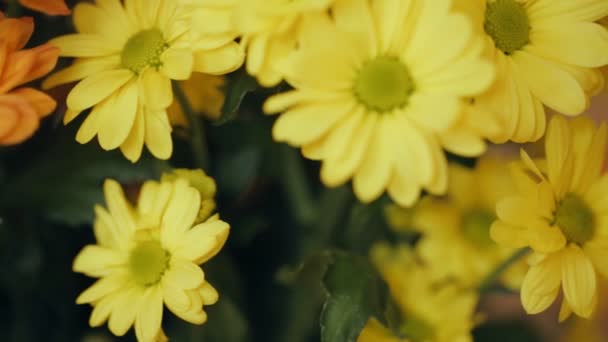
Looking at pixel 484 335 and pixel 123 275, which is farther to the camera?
pixel 484 335

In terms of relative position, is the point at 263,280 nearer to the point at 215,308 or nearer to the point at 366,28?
the point at 215,308

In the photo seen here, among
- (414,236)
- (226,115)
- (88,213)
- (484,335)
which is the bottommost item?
(484,335)

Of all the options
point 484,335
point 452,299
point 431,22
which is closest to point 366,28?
point 431,22

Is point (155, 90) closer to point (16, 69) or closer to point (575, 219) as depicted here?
point (16, 69)

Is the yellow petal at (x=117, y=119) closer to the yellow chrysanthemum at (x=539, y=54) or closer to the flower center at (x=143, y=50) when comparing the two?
the flower center at (x=143, y=50)

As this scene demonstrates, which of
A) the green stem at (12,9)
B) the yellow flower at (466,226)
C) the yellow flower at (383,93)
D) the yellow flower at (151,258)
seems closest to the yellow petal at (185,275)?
the yellow flower at (151,258)
